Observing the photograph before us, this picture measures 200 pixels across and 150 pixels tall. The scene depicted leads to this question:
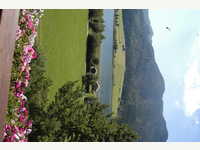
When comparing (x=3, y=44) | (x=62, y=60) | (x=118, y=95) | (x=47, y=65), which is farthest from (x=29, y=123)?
(x=118, y=95)

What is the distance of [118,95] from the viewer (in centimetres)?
3788

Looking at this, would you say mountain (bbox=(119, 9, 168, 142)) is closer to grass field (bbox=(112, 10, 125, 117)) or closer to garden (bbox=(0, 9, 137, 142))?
grass field (bbox=(112, 10, 125, 117))

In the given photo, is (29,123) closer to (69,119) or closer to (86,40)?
(69,119)

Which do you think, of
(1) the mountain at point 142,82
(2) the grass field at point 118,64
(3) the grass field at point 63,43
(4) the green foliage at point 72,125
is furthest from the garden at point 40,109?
(1) the mountain at point 142,82

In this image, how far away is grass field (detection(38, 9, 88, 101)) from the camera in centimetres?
1868

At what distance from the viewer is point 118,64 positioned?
39.3 meters

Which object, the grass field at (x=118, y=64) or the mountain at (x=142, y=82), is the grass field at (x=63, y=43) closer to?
the grass field at (x=118, y=64)

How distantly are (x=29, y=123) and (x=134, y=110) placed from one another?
38347 millimetres

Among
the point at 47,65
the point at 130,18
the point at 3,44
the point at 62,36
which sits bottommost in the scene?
the point at 3,44

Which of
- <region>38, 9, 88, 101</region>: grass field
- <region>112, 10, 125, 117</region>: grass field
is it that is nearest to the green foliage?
<region>38, 9, 88, 101</region>: grass field

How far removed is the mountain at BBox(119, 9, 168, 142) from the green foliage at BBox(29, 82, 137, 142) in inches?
1225

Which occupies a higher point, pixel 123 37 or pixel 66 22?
pixel 123 37

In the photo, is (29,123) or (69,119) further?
(69,119)

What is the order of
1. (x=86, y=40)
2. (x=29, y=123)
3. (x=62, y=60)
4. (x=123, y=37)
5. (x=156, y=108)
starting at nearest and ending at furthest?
1. (x=29, y=123)
2. (x=62, y=60)
3. (x=86, y=40)
4. (x=123, y=37)
5. (x=156, y=108)
